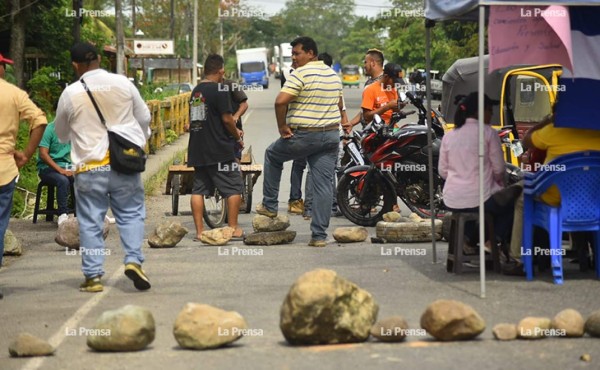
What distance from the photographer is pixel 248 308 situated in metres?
9.26

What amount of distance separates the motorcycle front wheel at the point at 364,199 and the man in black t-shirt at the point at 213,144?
5.83 ft

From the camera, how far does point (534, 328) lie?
7945 mm

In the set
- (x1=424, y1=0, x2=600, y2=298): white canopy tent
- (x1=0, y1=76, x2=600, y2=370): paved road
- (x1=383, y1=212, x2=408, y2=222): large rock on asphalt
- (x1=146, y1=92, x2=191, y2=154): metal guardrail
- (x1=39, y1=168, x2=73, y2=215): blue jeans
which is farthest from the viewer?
(x1=146, y1=92, x2=191, y2=154): metal guardrail

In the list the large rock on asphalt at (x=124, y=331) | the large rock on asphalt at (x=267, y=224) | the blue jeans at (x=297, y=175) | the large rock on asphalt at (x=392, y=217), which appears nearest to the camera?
the large rock on asphalt at (x=124, y=331)

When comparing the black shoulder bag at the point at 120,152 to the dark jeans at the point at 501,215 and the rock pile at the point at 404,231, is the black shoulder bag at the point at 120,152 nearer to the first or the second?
the dark jeans at the point at 501,215

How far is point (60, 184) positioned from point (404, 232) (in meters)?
4.39

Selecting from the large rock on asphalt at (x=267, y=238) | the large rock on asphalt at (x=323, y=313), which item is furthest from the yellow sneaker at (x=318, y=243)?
the large rock on asphalt at (x=323, y=313)

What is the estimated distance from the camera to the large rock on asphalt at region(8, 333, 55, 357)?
7.89 metres

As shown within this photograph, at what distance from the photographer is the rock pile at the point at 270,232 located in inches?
519

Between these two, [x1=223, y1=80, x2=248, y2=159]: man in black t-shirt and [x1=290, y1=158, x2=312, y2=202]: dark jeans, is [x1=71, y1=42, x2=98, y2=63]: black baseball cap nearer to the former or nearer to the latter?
[x1=223, y1=80, x2=248, y2=159]: man in black t-shirt

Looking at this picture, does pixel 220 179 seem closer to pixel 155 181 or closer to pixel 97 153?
pixel 97 153

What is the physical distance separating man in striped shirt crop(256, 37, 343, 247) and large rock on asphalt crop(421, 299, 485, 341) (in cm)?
479

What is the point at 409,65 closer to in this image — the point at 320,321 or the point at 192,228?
the point at 192,228

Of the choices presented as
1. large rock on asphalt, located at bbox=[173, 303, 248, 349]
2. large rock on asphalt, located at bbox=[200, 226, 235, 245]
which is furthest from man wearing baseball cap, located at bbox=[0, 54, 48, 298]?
large rock on asphalt, located at bbox=[200, 226, 235, 245]
